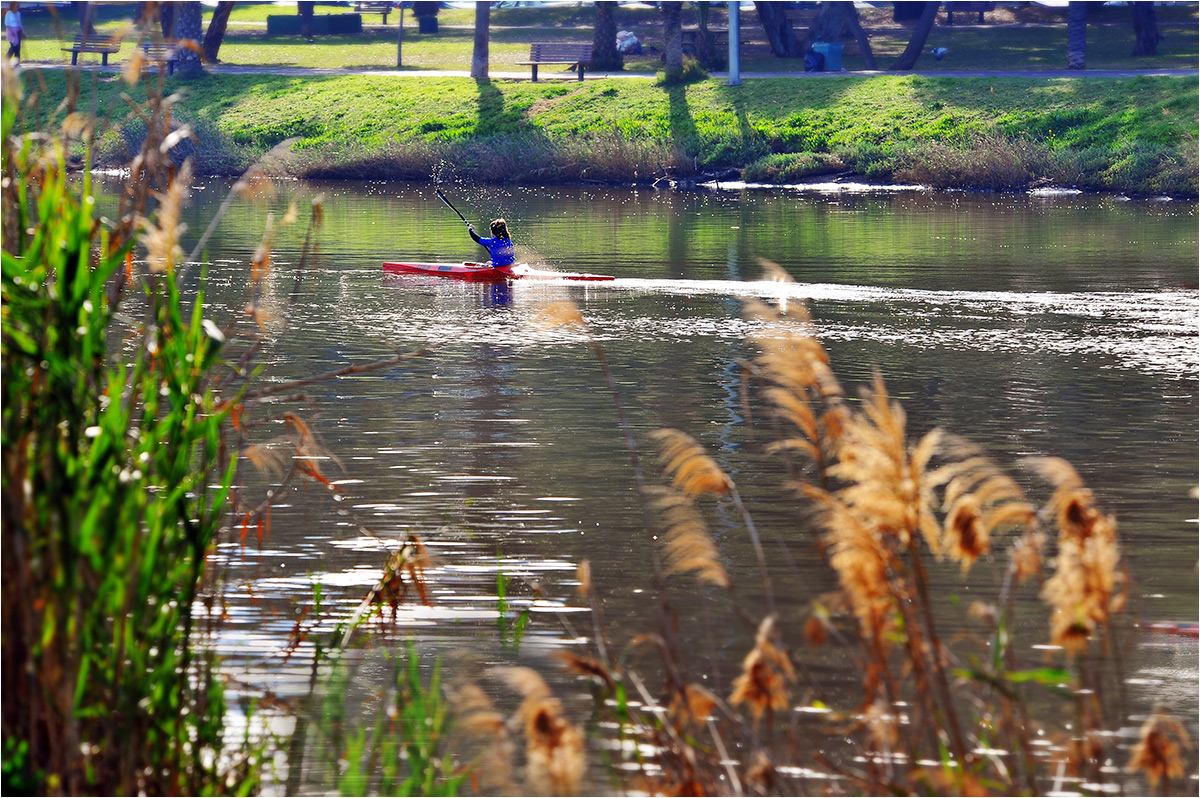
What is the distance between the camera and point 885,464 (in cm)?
475

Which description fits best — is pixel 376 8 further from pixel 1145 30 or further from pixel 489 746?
pixel 489 746

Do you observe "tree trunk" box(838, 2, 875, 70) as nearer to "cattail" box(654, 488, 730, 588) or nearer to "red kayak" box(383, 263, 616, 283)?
"red kayak" box(383, 263, 616, 283)

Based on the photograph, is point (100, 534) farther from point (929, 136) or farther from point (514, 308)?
point (929, 136)

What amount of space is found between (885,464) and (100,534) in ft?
7.77

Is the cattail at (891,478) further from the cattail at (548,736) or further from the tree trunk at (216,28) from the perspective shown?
the tree trunk at (216,28)

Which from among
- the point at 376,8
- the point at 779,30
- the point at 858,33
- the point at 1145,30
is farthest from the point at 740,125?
the point at 376,8

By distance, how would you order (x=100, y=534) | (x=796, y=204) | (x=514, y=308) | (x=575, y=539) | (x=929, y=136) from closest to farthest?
(x=100, y=534) < (x=575, y=539) < (x=514, y=308) < (x=796, y=204) < (x=929, y=136)

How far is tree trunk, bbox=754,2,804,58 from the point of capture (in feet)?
186

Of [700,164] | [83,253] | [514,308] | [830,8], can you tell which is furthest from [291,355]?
[830,8]

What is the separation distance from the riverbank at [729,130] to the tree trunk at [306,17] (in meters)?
16.3

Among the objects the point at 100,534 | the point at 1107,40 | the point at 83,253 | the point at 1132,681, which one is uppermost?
the point at 1107,40

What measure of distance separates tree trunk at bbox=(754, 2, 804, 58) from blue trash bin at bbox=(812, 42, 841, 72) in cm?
590

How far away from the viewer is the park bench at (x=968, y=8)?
64.1m

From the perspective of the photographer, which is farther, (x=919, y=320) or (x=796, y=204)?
(x=796, y=204)
